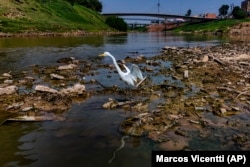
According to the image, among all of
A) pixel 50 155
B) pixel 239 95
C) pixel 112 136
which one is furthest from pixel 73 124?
pixel 239 95

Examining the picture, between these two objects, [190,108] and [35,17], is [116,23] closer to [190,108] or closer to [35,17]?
[35,17]

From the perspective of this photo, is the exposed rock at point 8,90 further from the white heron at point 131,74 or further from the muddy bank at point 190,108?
the white heron at point 131,74

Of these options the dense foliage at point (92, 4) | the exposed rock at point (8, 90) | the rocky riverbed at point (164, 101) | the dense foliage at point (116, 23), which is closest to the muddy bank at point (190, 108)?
the rocky riverbed at point (164, 101)

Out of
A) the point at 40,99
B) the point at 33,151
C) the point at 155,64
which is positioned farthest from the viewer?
the point at 155,64

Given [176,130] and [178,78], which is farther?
[178,78]

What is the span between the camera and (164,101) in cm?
1494

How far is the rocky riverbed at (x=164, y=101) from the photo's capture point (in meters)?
11.3

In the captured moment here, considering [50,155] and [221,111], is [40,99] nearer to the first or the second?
[50,155]

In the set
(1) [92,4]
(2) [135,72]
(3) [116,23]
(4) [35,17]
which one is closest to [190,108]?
(2) [135,72]

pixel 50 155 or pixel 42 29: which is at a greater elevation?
pixel 42 29

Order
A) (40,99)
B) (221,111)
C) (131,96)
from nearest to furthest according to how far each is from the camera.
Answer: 1. (221,111)
2. (40,99)
3. (131,96)

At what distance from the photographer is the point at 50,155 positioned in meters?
9.51

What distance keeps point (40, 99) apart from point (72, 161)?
650 cm

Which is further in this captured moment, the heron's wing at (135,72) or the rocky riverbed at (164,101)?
the heron's wing at (135,72)
